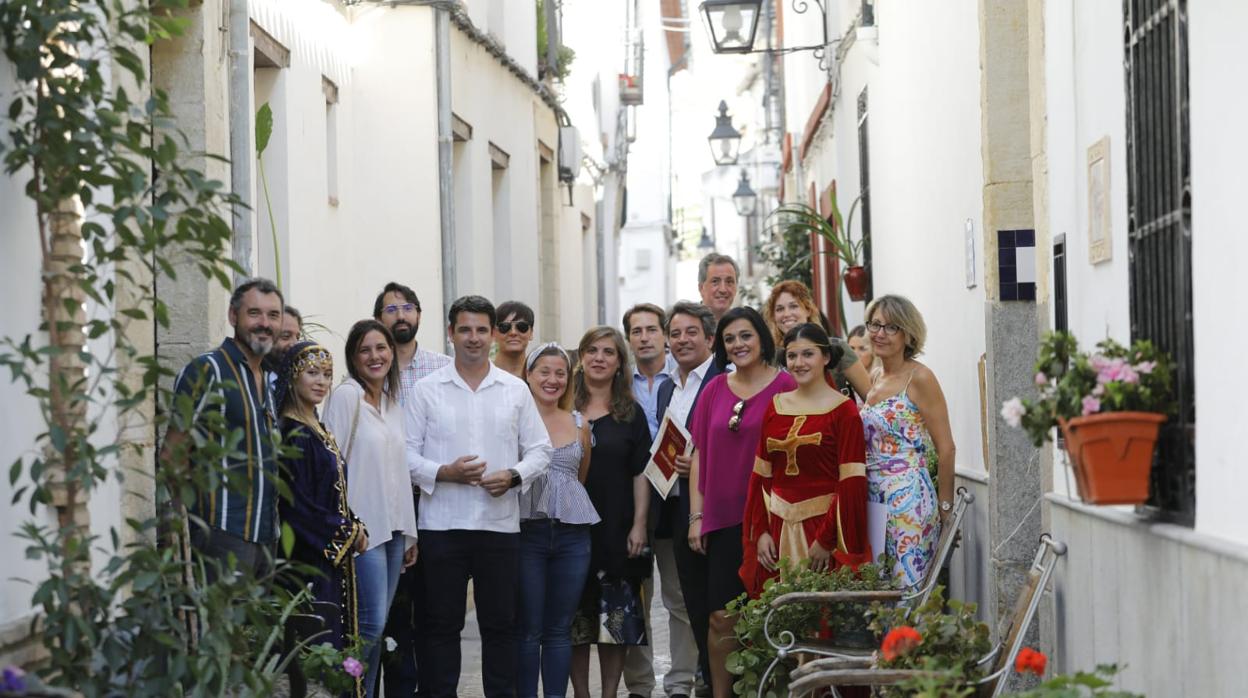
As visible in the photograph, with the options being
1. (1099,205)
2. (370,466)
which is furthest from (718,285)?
(1099,205)

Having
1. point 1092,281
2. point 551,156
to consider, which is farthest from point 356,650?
point 551,156

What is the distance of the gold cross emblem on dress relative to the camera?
24.3 ft

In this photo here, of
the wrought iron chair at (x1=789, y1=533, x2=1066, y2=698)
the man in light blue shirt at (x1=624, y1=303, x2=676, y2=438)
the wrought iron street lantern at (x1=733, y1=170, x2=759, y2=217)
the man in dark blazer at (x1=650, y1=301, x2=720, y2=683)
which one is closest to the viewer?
the wrought iron chair at (x1=789, y1=533, x2=1066, y2=698)

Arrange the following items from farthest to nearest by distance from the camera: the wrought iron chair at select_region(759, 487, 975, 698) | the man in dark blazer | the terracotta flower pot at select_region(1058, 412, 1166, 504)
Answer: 1. the man in dark blazer
2. the wrought iron chair at select_region(759, 487, 975, 698)
3. the terracotta flower pot at select_region(1058, 412, 1166, 504)

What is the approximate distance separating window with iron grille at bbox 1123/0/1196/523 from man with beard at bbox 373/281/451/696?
3695 millimetres

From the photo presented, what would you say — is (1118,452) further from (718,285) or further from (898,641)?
(718,285)

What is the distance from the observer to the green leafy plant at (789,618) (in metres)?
7.00

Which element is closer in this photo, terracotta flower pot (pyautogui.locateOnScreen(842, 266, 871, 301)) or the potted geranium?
the potted geranium

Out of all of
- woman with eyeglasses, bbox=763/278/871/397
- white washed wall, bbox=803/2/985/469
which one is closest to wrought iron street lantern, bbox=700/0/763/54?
white washed wall, bbox=803/2/985/469

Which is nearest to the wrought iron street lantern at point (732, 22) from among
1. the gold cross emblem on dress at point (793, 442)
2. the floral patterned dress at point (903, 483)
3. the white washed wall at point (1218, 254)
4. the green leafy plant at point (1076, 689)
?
the floral patterned dress at point (903, 483)

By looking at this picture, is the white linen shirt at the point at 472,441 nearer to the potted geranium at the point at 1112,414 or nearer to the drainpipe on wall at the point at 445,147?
the potted geranium at the point at 1112,414

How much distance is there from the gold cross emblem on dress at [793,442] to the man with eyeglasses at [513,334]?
5.68 feet

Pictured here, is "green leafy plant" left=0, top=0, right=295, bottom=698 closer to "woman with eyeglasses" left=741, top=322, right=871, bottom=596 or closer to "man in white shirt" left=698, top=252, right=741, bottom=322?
"woman with eyeglasses" left=741, top=322, right=871, bottom=596

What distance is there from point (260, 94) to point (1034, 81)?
15.8ft
